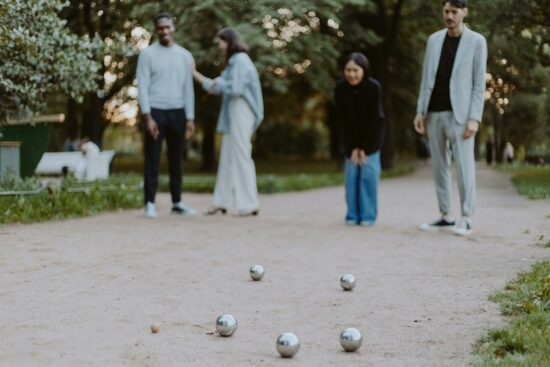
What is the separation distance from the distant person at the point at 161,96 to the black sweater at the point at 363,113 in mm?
2023

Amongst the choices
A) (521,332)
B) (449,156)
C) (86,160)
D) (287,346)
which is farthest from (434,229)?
(86,160)

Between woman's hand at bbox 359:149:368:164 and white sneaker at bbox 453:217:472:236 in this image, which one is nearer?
white sneaker at bbox 453:217:472:236

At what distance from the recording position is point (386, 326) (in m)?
4.43

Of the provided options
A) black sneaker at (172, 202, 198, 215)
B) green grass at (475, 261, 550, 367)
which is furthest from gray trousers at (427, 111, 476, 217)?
green grass at (475, 261, 550, 367)

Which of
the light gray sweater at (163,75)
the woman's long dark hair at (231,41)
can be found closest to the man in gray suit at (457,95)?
the woman's long dark hair at (231,41)

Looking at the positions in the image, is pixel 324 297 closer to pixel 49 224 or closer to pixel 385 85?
pixel 49 224

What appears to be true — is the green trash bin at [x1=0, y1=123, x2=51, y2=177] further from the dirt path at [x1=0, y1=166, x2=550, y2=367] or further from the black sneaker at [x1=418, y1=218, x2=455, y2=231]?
the black sneaker at [x1=418, y1=218, x2=455, y2=231]

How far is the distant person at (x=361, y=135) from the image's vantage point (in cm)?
1029

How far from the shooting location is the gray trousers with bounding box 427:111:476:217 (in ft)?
29.8

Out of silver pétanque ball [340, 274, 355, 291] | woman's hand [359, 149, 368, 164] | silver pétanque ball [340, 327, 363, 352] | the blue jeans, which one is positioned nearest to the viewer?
silver pétanque ball [340, 327, 363, 352]

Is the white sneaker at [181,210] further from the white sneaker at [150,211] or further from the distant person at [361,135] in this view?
the distant person at [361,135]

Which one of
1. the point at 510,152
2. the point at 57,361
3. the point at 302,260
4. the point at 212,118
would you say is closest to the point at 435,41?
the point at 302,260

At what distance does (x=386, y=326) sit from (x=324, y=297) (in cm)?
91

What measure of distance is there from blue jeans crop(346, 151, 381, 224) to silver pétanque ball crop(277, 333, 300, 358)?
6.51 m
